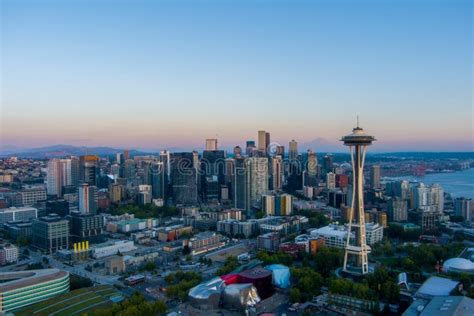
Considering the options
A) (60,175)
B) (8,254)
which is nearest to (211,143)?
(60,175)

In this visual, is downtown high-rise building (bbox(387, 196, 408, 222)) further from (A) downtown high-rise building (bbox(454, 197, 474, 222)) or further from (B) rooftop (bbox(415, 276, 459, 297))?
(B) rooftop (bbox(415, 276, 459, 297))

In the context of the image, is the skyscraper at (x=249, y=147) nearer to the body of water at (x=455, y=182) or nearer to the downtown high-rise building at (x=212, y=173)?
the downtown high-rise building at (x=212, y=173)

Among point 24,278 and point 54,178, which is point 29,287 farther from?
point 54,178

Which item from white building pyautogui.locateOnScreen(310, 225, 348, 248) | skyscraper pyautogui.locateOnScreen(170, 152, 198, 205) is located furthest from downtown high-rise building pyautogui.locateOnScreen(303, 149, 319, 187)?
white building pyautogui.locateOnScreen(310, 225, 348, 248)

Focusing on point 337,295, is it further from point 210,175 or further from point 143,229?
point 210,175

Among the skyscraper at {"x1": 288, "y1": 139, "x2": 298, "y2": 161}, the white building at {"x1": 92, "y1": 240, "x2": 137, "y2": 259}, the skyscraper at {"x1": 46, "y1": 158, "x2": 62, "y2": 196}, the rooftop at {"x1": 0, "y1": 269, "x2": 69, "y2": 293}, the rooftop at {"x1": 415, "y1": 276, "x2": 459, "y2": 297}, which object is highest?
the skyscraper at {"x1": 288, "y1": 139, "x2": 298, "y2": 161}
